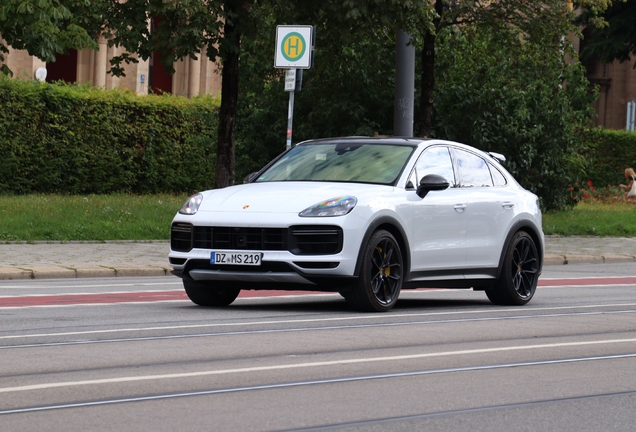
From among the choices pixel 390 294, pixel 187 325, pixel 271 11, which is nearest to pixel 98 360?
pixel 187 325

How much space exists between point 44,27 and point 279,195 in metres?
13.1

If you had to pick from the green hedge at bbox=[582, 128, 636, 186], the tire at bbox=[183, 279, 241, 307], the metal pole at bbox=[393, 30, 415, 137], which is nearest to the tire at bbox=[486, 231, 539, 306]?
the tire at bbox=[183, 279, 241, 307]

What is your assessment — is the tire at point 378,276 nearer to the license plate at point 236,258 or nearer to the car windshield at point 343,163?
the car windshield at point 343,163

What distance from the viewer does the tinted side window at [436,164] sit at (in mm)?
12602

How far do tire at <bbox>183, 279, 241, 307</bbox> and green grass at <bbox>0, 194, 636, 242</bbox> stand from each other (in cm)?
880

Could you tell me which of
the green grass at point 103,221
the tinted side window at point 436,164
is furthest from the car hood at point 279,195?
the green grass at point 103,221

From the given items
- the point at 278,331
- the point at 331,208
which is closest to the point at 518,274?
the point at 331,208

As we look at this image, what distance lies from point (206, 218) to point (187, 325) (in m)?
1.41

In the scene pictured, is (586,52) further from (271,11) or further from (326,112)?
(271,11)

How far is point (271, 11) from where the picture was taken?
26.0m

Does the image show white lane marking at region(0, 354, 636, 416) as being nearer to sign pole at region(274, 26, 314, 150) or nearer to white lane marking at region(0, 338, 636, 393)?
white lane marking at region(0, 338, 636, 393)

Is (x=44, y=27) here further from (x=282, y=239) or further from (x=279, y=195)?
(x=282, y=239)

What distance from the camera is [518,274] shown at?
13602 mm

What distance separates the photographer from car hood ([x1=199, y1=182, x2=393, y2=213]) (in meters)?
11.4
